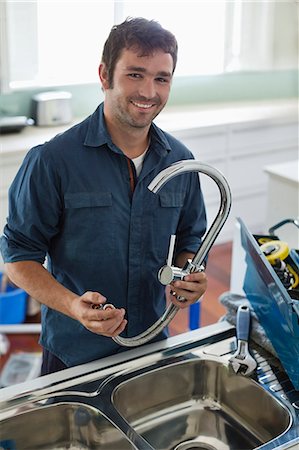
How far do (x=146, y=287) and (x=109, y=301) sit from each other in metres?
0.09

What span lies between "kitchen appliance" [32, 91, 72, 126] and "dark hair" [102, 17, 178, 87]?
2.25 metres

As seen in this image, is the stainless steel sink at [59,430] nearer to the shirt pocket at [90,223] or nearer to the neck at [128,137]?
the shirt pocket at [90,223]

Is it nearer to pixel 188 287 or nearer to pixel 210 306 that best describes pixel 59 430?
pixel 188 287

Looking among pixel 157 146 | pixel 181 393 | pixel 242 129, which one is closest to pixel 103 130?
pixel 157 146

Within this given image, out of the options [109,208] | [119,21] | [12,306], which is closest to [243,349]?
[109,208]

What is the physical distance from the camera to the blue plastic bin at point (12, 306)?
2.96m

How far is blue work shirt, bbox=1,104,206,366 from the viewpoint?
1.33 meters

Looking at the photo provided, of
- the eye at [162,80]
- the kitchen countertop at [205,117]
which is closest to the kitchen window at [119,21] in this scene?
the kitchen countertop at [205,117]

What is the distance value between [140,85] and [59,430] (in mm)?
713

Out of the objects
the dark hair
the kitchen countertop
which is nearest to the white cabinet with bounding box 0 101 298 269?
the kitchen countertop

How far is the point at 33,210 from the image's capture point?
1.32 meters

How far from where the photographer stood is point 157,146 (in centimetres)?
143

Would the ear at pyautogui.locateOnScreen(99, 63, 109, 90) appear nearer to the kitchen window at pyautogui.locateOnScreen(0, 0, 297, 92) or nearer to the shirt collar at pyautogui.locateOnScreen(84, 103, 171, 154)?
the shirt collar at pyautogui.locateOnScreen(84, 103, 171, 154)

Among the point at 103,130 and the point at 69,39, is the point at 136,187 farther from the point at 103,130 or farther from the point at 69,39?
the point at 69,39
